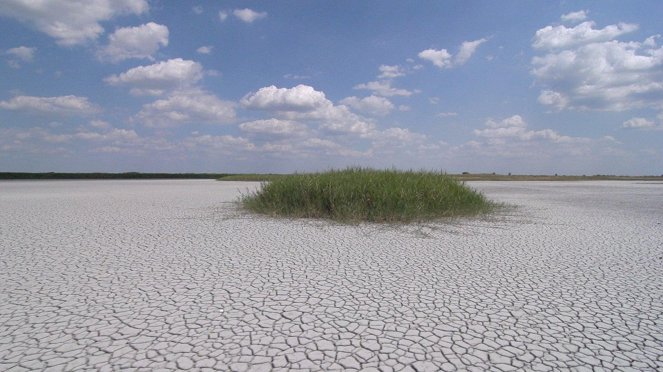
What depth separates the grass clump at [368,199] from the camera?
24.4ft

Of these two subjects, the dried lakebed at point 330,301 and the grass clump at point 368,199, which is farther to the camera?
the grass clump at point 368,199

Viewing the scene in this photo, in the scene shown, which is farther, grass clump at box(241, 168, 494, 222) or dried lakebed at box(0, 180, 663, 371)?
grass clump at box(241, 168, 494, 222)

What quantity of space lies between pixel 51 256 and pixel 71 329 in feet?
A: 8.38

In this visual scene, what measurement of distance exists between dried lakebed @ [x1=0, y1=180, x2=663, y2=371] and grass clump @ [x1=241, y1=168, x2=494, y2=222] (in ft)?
5.18

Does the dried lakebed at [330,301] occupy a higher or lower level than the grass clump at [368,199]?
lower

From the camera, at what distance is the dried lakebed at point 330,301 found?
2.11 meters

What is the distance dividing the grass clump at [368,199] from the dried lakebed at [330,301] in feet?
5.18

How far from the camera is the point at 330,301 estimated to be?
116 inches

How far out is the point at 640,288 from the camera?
3.31 m

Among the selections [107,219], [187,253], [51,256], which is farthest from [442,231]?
[107,219]

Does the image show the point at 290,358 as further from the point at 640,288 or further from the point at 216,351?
the point at 640,288

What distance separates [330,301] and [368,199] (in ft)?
15.9

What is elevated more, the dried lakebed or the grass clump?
the grass clump

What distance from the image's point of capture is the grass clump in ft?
24.4
